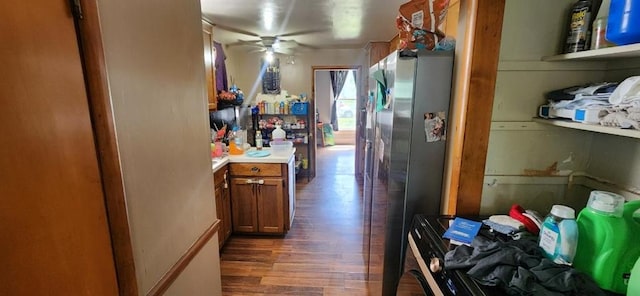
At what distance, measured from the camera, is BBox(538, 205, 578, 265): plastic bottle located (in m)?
0.86

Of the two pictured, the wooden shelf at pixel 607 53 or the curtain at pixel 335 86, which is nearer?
the wooden shelf at pixel 607 53

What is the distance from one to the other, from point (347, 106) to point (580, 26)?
7636mm

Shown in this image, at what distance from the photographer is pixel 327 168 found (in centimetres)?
570

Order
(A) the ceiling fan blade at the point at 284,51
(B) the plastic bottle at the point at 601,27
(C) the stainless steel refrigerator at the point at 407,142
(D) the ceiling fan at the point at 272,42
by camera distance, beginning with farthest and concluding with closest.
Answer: (A) the ceiling fan blade at the point at 284,51, (D) the ceiling fan at the point at 272,42, (C) the stainless steel refrigerator at the point at 407,142, (B) the plastic bottle at the point at 601,27

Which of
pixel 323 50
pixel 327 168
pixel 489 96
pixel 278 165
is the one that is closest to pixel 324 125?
pixel 327 168

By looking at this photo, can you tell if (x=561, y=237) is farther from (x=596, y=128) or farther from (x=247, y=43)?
(x=247, y=43)

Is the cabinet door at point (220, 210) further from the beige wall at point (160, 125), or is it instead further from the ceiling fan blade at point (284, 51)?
the ceiling fan blade at point (284, 51)

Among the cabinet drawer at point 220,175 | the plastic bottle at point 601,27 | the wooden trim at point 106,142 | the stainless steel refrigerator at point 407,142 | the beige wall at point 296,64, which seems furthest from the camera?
the beige wall at point 296,64

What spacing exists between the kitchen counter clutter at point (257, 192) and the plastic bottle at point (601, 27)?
222cm

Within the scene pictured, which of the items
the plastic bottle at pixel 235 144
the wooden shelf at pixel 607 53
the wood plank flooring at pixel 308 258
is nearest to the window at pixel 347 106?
the wood plank flooring at pixel 308 258

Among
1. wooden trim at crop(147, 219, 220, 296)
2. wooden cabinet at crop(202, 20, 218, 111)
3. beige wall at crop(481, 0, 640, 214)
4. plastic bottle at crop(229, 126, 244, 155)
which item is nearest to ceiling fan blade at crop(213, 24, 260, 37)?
wooden cabinet at crop(202, 20, 218, 111)

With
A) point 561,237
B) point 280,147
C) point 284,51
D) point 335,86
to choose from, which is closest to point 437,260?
point 561,237

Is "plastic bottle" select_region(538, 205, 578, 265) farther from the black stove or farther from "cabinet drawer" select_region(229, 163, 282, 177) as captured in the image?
"cabinet drawer" select_region(229, 163, 282, 177)

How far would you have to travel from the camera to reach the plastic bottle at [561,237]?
2.82ft
